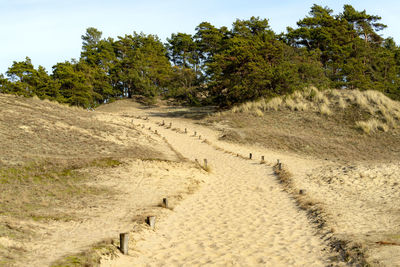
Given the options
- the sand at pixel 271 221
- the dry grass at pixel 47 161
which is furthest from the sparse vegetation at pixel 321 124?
the dry grass at pixel 47 161

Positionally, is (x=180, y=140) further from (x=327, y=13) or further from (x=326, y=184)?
(x=327, y=13)

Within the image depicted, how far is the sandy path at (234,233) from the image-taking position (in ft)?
26.8

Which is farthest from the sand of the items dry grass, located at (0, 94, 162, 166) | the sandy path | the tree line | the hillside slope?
the tree line

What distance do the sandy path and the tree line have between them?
890 inches

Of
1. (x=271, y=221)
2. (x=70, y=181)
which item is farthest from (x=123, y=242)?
(x=70, y=181)

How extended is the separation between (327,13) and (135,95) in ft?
124

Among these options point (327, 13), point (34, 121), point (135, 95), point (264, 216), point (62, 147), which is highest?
point (327, 13)

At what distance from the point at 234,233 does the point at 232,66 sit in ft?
96.1

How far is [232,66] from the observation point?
37.2 m

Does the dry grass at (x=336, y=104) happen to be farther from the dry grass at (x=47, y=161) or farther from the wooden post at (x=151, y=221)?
the wooden post at (x=151, y=221)

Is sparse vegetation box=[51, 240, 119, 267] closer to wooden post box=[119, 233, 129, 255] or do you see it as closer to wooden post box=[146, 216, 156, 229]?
wooden post box=[119, 233, 129, 255]

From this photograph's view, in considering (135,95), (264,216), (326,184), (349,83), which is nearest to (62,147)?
(264,216)

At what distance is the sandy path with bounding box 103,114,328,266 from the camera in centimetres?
816

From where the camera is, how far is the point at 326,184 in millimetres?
15961
